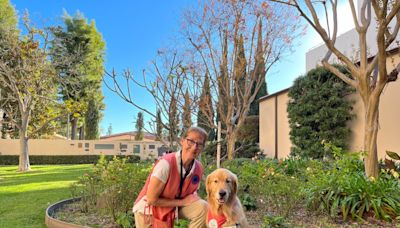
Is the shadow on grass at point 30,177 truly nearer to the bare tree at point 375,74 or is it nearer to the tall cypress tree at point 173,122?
the tall cypress tree at point 173,122

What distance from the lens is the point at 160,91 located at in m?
8.45

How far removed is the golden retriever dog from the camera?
329 centimetres

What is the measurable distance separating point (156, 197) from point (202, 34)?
9070mm

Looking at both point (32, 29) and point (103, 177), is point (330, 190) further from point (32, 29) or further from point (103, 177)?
point (32, 29)

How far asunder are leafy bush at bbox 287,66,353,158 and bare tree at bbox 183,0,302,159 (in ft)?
5.89

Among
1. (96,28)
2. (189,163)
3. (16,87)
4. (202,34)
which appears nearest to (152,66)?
(202,34)

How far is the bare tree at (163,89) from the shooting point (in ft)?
26.2

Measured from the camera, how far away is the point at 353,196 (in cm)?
514

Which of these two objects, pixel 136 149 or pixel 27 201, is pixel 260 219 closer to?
pixel 27 201

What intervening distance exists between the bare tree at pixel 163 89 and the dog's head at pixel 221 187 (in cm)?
439

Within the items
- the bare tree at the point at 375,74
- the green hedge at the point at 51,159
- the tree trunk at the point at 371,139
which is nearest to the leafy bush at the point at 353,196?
the tree trunk at the point at 371,139

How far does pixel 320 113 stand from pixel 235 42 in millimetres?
3831

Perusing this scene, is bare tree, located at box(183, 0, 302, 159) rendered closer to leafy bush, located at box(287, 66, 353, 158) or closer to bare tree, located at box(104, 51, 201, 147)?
leafy bush, located at box(287, 66, 353, 158)

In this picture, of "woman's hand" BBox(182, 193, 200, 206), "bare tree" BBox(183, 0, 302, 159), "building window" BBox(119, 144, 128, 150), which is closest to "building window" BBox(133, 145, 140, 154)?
"building window" BBox(119, 144, 128, 150)
